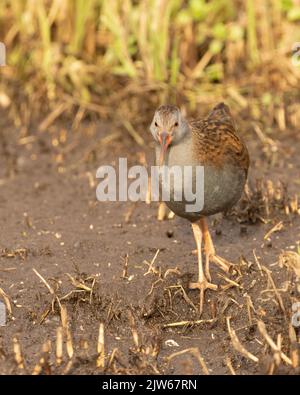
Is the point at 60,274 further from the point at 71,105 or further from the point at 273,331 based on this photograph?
the point at 71,105

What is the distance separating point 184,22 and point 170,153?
139 inches

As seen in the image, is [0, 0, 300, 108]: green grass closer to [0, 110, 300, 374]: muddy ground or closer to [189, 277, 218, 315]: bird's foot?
[0, 110, 300, 374]: muddy ground

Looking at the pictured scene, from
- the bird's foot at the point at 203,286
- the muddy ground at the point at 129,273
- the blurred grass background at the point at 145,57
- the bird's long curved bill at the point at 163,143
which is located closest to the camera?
the muddy ground at the point at 129,273

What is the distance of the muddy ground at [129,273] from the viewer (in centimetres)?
476

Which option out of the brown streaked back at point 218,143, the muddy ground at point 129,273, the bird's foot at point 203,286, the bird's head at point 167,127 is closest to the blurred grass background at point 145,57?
the muddy ground at point 129,273

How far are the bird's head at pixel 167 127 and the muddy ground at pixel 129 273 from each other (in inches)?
25.9

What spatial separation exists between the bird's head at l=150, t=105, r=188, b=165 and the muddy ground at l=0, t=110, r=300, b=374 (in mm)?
658

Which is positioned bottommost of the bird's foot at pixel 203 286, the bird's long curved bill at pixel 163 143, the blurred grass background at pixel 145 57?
the bird's foot at pixel 203 286

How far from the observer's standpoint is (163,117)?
205 inches

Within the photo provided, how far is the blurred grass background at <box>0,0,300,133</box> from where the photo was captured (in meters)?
8.19

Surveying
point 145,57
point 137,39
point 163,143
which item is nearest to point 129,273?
point 163,143

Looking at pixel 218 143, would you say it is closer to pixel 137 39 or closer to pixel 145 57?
pixel 145 57

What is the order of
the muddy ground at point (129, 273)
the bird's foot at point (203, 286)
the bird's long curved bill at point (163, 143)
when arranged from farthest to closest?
the bird's foot at point (203, 286)
the bird's long curved bill at point (163, 143)
the muddy ground at point (129, 273)

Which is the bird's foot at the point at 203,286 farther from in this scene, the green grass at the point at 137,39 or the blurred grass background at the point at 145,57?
the green grass at the point at 137,39
